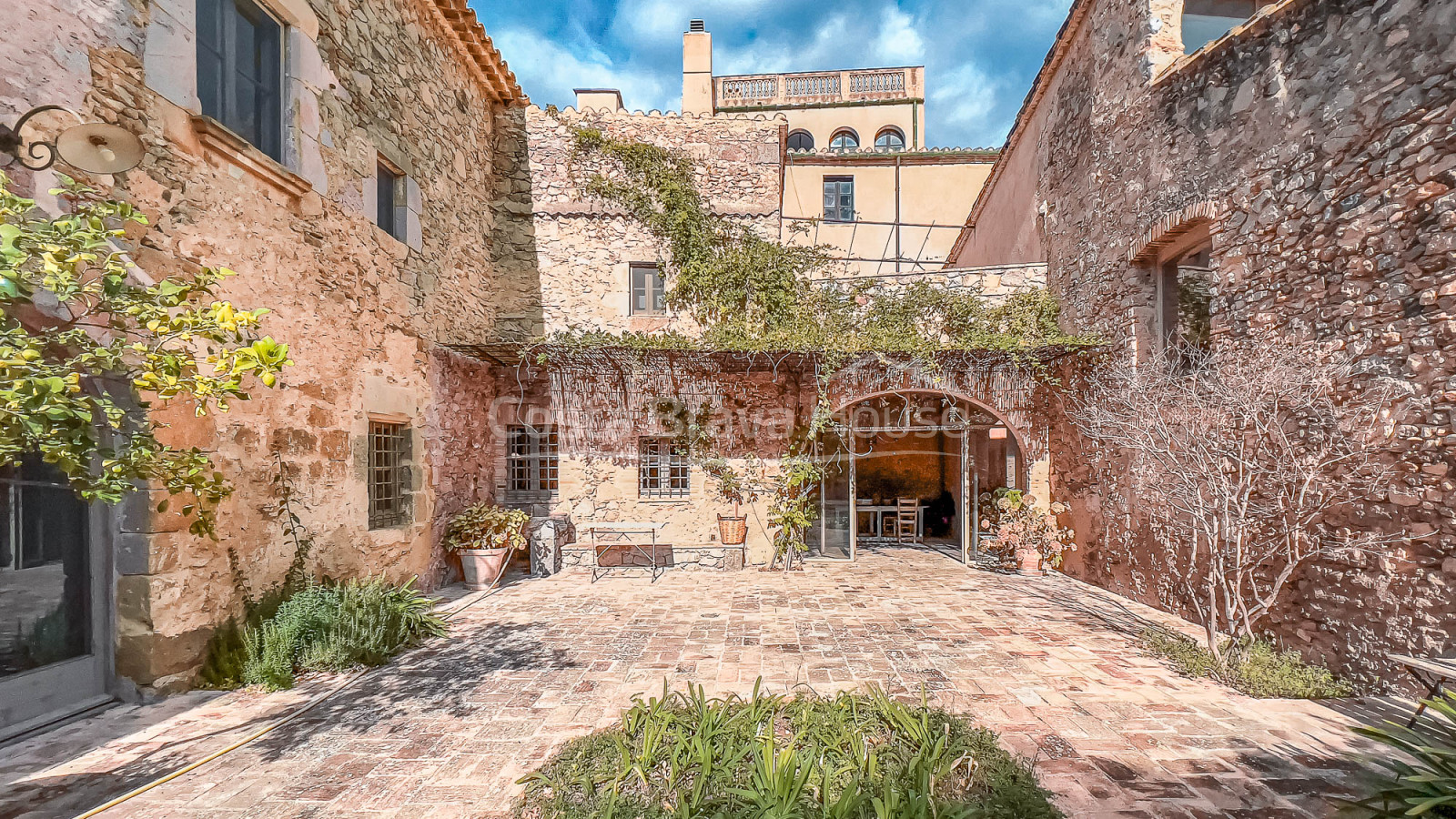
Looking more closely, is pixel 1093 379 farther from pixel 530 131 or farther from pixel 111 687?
pixel 111 687

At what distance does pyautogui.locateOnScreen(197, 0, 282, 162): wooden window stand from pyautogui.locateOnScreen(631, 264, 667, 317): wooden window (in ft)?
15.0

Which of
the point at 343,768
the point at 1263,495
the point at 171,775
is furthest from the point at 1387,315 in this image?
the point at 171,775

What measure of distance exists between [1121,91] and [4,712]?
10786mm

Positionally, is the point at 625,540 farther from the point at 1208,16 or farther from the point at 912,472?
the point at 1208,16

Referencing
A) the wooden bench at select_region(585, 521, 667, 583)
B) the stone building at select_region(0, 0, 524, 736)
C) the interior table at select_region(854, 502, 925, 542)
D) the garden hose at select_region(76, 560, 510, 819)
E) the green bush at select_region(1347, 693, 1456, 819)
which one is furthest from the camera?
the interior table at select_region(854, 502, 925, 542)

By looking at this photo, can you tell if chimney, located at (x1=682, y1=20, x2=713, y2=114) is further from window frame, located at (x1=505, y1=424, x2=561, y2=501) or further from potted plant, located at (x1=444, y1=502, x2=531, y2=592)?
potted plant, located at (x1=444, y1=502, x2=531, y2=592)

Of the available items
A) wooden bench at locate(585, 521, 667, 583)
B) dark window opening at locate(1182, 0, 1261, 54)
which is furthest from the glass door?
dark window opening at locate(1182, 0, 1261, 54)

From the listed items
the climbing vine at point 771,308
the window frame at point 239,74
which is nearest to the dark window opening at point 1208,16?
the climbing vine at point 771,308

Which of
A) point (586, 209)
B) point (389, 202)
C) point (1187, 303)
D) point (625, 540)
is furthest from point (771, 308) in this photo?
point (389, 202)

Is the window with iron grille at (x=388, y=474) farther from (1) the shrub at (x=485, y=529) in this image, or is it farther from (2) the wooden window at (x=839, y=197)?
(2) the wooden window at (x=839, y=197)

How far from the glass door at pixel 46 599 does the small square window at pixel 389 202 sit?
366 cm

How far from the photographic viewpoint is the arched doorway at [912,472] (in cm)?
837

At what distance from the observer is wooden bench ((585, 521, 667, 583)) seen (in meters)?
7.59

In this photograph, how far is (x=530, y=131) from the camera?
860 cm
